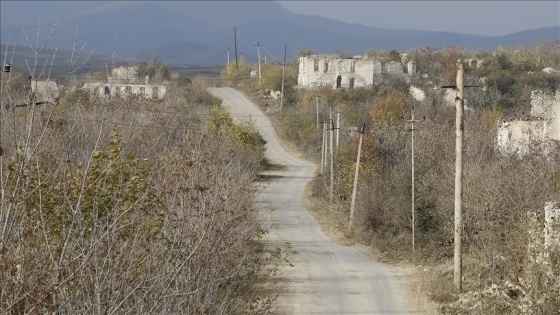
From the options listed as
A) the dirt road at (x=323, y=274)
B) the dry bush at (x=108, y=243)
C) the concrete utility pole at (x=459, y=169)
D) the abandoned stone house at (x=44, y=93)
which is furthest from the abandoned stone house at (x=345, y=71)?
the dry bush at (x=108, y=243)

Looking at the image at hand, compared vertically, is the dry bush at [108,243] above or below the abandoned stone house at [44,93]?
below

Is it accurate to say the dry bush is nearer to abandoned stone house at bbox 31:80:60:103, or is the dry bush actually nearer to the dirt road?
abandoned stone house at bbox 31:80:60:103

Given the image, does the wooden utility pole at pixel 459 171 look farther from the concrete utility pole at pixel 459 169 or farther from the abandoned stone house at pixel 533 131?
the abandoned stone house at pixel 533 131

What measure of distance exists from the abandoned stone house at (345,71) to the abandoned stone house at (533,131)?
29283mm

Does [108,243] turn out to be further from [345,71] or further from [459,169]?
[345,71]

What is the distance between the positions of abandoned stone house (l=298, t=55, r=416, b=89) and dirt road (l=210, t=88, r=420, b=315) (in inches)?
1090

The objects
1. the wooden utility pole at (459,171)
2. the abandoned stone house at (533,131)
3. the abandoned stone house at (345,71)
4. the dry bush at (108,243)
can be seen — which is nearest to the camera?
the dry bush at (108,243)

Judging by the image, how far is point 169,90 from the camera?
59000 millimetres

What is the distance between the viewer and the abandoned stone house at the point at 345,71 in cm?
6762

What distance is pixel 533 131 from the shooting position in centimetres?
3366

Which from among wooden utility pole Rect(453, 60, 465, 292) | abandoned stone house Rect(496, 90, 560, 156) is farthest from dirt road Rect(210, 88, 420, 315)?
abandoned stone house Rect(496, 90, 560, 156)

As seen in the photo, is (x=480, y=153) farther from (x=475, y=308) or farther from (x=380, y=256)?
(x=475, y=308)

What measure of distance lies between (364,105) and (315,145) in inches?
237

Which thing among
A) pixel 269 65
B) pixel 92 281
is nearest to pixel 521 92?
pixel 269 65
